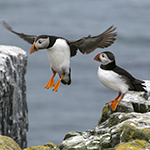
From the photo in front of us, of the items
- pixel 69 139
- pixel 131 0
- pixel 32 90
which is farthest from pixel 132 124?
pixel 131 0

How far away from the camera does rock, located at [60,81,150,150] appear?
5.04 meters

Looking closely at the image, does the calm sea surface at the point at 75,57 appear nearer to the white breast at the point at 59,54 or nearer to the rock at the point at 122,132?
the white breast at the point at 59,54

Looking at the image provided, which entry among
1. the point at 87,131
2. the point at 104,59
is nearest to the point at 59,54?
the point at 104,59

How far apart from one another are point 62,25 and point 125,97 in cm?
1675

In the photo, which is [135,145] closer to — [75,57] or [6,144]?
[6,144]

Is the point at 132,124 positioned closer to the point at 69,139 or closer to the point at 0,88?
the point at 69,139

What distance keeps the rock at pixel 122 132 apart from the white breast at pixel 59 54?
1.59 metres

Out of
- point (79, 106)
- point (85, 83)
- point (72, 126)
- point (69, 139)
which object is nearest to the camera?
point (69, 139)

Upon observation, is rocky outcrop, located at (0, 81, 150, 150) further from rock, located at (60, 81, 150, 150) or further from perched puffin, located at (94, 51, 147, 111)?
perched puffin, located at (94, 51, 147, 111)

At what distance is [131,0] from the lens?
96.4 feet

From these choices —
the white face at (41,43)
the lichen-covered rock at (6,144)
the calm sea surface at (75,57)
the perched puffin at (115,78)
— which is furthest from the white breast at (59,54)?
the calm sea surface at (75,57)

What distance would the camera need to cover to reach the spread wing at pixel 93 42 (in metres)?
7.67

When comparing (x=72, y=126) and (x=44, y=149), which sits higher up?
(x=44, y=149)

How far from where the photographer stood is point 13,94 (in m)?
7.51
